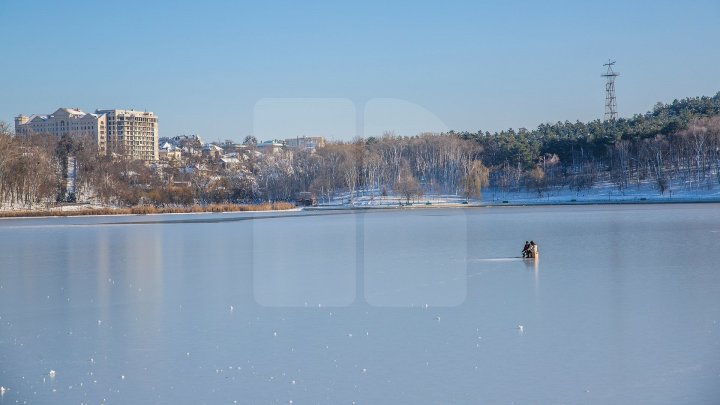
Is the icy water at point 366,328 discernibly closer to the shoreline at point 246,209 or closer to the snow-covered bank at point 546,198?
the shoreline at point 246,209

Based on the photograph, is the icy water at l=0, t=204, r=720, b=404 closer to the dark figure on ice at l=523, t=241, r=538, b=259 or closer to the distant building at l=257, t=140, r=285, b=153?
the dark figure on ice at l=523, t=241, r=538, b=259

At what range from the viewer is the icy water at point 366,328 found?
5.90 metres

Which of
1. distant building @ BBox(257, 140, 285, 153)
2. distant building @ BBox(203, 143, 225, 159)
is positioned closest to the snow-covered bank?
distant building @ BBox(257, 140, 285, 153)

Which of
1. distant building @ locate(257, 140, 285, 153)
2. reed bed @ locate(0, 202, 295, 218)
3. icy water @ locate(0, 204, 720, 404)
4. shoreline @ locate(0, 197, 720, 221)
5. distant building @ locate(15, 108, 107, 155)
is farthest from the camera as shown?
distant building @ locate(15, 108, 107, 155)

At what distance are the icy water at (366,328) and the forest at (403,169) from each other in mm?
41254

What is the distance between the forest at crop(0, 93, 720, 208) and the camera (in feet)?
183

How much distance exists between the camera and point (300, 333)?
7953mm

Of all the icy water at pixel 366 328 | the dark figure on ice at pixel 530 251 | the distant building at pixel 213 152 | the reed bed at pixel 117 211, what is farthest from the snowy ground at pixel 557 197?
the icy water at pixel 366 328

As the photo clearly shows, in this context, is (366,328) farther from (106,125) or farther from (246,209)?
(106,125)

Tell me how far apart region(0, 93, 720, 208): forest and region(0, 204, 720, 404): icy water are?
41254mm

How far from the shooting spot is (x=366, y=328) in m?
8.20

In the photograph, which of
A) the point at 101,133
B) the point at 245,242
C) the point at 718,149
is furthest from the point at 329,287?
the point at 101,133

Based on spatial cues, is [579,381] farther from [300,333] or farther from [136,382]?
[136,382]

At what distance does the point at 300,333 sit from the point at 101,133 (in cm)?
13128
